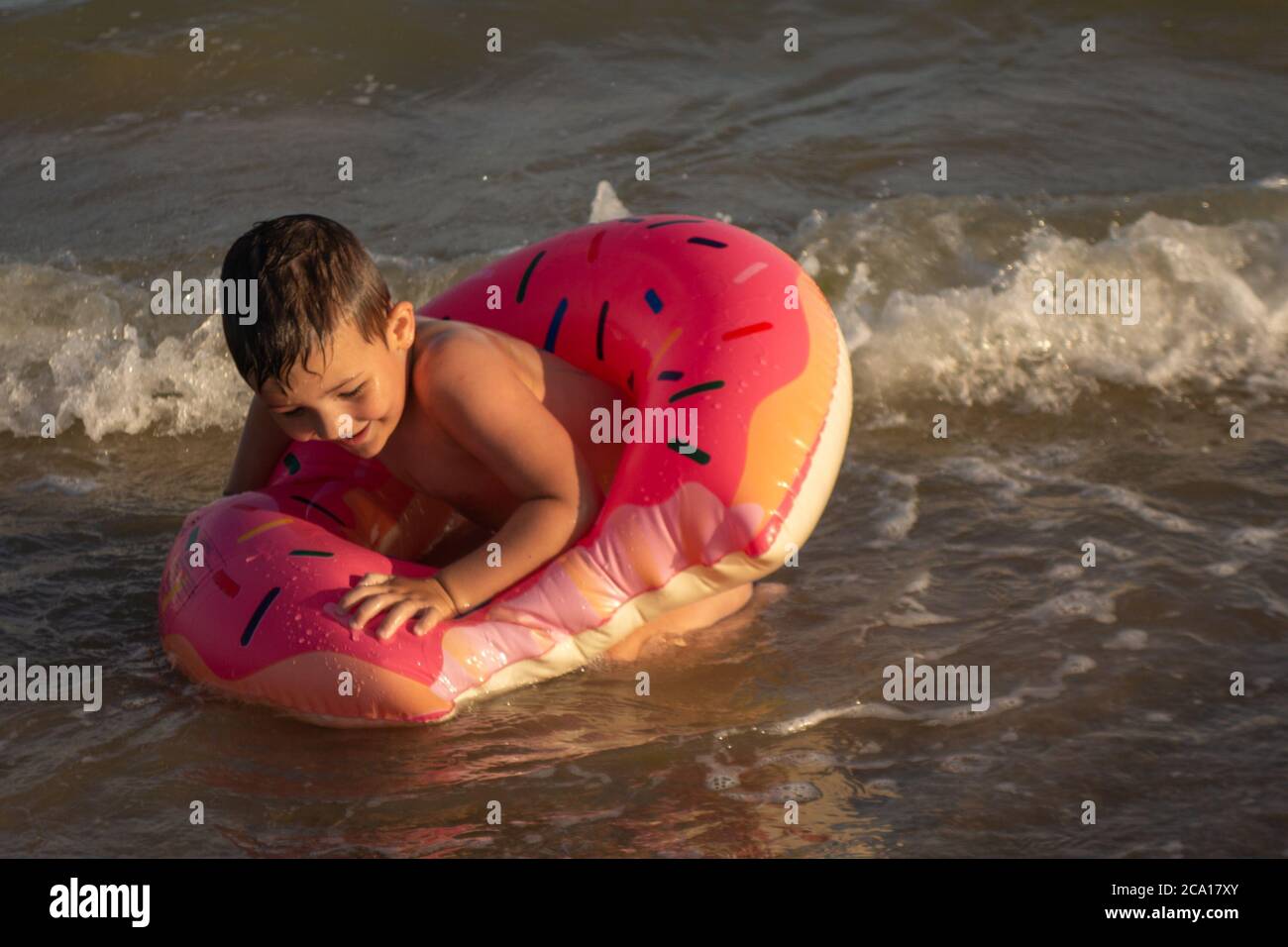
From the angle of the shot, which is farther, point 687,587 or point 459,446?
point 459,446

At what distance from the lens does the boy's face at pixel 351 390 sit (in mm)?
3475

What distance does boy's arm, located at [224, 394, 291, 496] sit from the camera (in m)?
4.24

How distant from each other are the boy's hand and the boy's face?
1.05 feet

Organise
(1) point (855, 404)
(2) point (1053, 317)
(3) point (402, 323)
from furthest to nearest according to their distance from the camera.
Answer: (2) point (1053, 317)
(1) point (855, 404)
(3) point (402, 323)

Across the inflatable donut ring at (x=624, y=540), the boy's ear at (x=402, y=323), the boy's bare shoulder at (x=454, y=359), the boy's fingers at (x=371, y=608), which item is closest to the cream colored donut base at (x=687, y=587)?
the inflatable donut ring at (x=624, y=540)

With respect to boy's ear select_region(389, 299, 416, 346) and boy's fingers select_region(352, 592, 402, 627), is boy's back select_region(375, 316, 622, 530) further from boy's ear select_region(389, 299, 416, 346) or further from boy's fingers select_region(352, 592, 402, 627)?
boy's fingers select_region(352, 592, 402, 627)

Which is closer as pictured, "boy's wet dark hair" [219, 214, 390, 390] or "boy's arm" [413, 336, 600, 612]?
"boy's wet dark hair" [219, 214, 390, 390]

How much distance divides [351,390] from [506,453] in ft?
1.25

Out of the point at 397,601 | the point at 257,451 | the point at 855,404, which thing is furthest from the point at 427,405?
the point at 855,404

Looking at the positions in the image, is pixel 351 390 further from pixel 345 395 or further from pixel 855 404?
pixel 855 404

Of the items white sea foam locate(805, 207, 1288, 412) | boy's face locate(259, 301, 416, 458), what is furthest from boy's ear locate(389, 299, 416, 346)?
white sea foam locate(805, 207, 1288, 412)

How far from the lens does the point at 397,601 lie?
12.0 ft

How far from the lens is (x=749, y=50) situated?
8.09 meters
